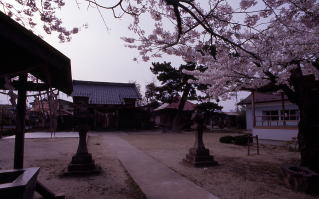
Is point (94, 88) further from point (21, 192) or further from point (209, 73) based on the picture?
point (21, 192)

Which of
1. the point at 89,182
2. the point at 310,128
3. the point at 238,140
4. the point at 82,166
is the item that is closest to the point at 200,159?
the point at 310,128

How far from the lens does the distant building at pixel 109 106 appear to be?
27814 mm

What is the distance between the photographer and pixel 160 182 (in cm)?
645

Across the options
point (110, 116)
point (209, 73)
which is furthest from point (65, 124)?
point (209, 73)

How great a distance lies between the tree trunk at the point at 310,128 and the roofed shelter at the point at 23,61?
254 inches

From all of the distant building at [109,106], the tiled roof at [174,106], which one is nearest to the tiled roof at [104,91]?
the distant building at [109,106]

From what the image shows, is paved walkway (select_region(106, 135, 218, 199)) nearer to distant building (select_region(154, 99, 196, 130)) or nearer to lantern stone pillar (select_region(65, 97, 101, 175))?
lantern stone pillar (select_region(65, 97, 101, 175))

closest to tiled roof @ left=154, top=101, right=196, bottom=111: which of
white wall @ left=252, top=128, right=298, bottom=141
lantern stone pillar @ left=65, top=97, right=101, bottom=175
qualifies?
white wall @ left=252, top=128, right=298, bottom=141

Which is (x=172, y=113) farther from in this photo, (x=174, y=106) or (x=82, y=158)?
(x=82, y=158)

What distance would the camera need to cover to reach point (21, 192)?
2.38m

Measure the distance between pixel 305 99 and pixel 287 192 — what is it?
2743 millimetres

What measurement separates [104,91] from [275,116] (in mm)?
21577

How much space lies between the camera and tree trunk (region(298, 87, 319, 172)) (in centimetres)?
644

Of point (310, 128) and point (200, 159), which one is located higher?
point (310, 128)
